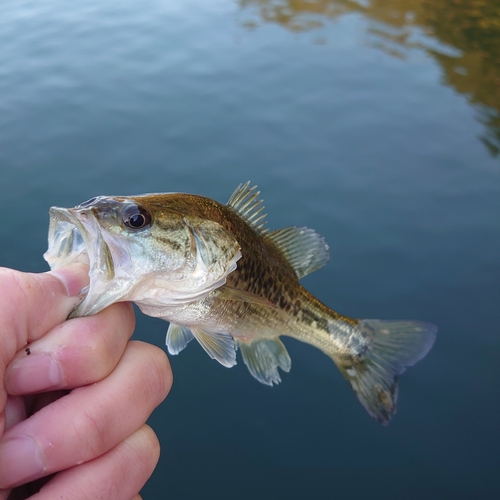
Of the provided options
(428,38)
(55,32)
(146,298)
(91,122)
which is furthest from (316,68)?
(146,298)

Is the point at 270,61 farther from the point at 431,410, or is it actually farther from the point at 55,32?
the point at 431,410

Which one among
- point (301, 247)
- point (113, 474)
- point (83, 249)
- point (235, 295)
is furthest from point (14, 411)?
point (301, 247)

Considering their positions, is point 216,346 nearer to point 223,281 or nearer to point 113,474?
point 223,281

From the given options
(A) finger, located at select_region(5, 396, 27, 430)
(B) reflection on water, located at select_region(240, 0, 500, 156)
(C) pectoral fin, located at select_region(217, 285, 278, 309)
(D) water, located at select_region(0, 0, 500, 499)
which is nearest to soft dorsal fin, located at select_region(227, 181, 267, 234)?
(C) pectoral fin, located at select_region(217, 285, 278, 309)

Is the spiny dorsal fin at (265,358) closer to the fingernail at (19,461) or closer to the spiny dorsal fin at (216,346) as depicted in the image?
the spiny dorsal fin at (216,346)

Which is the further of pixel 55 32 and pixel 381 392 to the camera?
pixel 55 32

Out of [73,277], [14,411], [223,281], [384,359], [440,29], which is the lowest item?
[440,29]
